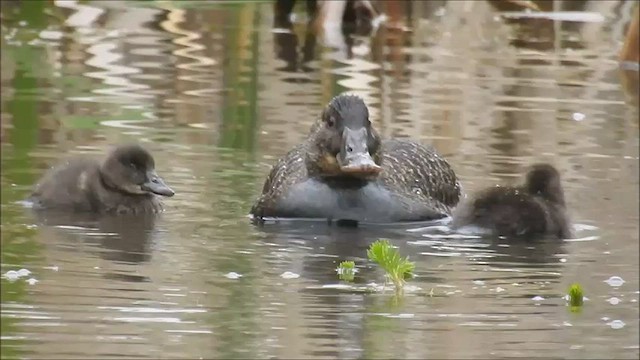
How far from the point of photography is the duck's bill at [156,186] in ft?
28.7

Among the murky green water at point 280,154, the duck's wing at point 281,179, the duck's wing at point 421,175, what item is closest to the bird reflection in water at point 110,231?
the murky green water at point 280,154

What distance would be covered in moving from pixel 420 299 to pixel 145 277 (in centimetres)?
103

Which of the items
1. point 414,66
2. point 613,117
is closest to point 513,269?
point 613,117

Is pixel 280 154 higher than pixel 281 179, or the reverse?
pixel 281 179

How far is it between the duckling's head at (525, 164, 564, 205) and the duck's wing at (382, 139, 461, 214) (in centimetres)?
50

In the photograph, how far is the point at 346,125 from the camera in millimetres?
8812

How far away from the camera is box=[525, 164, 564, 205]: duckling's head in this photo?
8.72 meters

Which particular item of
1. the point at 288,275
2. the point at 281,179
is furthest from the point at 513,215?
the point at 288,275

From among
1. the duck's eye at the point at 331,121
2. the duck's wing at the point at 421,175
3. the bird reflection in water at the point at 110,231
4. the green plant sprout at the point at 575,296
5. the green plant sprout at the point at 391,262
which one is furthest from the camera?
the duck's wing at the point at 421,175

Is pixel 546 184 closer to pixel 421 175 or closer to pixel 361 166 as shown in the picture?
pixel 421 175

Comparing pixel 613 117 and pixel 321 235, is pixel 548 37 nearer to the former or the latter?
pixel 613 117

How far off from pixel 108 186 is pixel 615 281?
2582 mm

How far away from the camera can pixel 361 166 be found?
8.55 m

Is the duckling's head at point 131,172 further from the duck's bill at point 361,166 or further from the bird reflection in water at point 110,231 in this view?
the duck's bill at point 361,166
